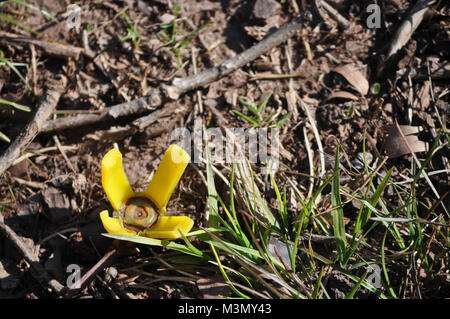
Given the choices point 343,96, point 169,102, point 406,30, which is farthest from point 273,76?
point 406,30

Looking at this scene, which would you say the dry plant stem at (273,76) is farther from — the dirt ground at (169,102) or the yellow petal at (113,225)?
the yellow petal at (113,225)

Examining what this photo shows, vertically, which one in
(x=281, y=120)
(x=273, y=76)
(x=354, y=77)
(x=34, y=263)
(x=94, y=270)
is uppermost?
(x=273, y=76)

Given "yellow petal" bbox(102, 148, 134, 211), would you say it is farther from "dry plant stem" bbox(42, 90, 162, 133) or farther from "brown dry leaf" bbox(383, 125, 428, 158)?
"brown dry leaf" bbox(383, 125, 428, 158)

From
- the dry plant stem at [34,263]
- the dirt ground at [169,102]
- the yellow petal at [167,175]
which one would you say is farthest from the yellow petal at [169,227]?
the dry plant stem at [34,263]

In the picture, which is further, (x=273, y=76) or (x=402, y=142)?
(x=273, y=76)

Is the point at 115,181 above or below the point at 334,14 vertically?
below

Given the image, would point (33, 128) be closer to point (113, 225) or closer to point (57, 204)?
point (57, 204)
